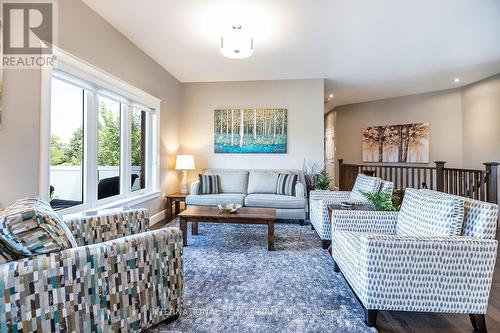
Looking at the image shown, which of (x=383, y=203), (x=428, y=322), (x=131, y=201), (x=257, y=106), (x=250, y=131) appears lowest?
(x=428, y=322)

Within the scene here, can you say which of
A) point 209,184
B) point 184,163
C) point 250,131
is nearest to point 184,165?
point 184,163

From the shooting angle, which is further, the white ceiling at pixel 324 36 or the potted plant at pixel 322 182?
the potted plant at pixel 322 182

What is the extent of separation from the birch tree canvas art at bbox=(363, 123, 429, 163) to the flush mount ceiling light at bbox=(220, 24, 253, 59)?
5.09 meters

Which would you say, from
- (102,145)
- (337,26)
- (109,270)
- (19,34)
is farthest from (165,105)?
(109,270)

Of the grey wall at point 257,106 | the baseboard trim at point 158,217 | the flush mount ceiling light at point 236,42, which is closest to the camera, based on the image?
the flush mount ceiling light at point 236,42

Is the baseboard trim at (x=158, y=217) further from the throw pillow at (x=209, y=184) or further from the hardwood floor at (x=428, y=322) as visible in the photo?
the hardwood floor at (x=428, y=322)

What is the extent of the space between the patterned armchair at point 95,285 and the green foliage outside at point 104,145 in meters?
1.07

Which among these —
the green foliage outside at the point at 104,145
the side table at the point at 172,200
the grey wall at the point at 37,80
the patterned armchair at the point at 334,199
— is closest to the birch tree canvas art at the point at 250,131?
the side table at the point at 172,200

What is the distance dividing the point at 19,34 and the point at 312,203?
11.7ft

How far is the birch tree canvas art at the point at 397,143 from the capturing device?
233 inches

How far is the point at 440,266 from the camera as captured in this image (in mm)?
1536

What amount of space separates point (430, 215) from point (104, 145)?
137 inches

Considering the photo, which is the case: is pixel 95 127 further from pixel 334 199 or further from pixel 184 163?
pixel 334 199

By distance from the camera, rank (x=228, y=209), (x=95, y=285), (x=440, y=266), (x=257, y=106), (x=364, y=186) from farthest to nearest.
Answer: (x=257, y=106) → (x=364, y=186) → (x=228, y=209) → (x=440, y=266) → (x=95, y=285)
